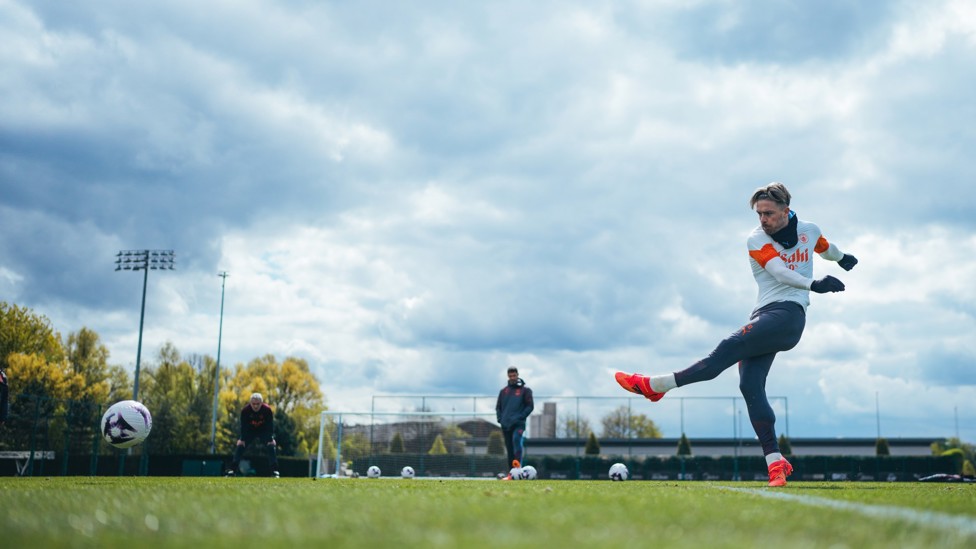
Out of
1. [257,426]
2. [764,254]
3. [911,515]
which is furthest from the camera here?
[257,426]

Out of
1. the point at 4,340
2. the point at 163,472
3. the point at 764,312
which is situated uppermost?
the point at 4,340

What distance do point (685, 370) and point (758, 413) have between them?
73cm

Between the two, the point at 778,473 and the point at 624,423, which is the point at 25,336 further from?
the point at 778,473

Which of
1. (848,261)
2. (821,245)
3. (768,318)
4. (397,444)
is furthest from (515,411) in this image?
(397,444)

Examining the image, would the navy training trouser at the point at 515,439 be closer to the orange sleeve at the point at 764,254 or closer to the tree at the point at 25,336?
the orange sleeve at the point at 764,254

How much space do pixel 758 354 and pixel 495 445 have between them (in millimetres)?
21576

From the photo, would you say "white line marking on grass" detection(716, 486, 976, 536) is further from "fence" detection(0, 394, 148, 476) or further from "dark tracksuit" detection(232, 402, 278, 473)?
"fence" detection(0, 394, 148, 476)

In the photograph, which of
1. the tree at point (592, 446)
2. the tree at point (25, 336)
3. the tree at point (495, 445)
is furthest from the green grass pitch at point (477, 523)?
the tree at point (25, 336)

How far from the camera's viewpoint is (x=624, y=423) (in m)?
35.8

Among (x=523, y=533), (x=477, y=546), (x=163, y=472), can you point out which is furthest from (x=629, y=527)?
(x=163, y=472)

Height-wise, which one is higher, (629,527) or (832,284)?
(832,284)

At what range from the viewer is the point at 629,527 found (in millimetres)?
2832

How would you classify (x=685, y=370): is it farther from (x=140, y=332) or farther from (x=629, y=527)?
(x=140, y=332)

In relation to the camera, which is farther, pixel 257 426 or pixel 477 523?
pixel 257 426
